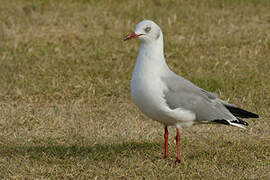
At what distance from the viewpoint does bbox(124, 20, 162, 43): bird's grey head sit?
5219 mm

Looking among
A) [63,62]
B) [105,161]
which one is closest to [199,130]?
[105,161]

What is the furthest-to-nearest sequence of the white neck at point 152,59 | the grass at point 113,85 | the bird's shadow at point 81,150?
the bird's shadow at point 81,150 → the grass at point 113,85 → the white neck at point 152,59

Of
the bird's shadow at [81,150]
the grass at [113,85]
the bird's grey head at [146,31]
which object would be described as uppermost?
the bird's grey head at [146,31]

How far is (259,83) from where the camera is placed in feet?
26.2

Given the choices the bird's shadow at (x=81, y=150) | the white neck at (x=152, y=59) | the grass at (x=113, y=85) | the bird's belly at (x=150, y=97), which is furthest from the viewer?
the bird's shadow at (x=81, y=150)

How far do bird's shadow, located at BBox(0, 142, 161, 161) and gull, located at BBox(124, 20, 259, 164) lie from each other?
0.54 metres

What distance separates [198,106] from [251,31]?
522cm

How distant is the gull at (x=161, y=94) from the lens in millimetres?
→ 5078

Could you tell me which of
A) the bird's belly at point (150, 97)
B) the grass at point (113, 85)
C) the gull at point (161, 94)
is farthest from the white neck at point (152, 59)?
the grass at point (113, 85)

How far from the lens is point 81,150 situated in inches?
226

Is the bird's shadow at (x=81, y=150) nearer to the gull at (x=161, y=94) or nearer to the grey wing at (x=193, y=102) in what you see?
the gull at (x=161, y=94)

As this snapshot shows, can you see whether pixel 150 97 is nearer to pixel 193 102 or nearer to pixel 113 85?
pixel 193 102

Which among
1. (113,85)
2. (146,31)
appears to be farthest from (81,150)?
(113,85)

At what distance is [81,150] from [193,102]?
1.33m
